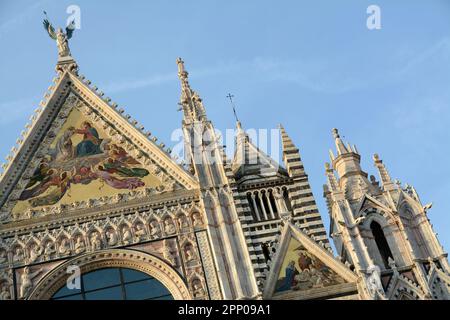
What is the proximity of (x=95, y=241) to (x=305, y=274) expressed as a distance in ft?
15.5

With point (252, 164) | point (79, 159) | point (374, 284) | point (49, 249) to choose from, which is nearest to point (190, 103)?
point (252, 164)

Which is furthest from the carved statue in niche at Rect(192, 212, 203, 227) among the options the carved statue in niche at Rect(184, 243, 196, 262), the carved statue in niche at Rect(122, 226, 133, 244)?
the carved statue in niche at Rect(122, 226, 133, 244)

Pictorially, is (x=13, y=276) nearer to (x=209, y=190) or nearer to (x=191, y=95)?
(x=209, y=190)

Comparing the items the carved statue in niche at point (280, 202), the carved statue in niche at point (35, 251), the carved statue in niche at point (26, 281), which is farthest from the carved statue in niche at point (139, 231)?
the carved statue in niche at point (280, 202)

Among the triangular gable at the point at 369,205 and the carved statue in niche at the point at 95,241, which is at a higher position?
the carved statue in niche at the point at 95,241

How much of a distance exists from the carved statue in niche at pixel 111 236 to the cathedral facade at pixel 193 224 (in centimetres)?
3

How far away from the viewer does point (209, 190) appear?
22.5m

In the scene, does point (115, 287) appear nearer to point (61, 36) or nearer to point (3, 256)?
point (3, 256)

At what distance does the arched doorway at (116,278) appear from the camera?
69.5 feet

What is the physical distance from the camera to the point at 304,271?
20969 millimetres

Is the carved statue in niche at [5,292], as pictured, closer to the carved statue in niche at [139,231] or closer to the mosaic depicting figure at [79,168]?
Result: the mosaic depicting figure at [79,168]

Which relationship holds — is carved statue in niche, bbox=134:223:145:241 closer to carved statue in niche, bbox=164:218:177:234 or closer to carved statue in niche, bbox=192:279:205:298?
carved statue in niche, bbox=164:218:177:234

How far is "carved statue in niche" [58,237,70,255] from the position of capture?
2164 cm
